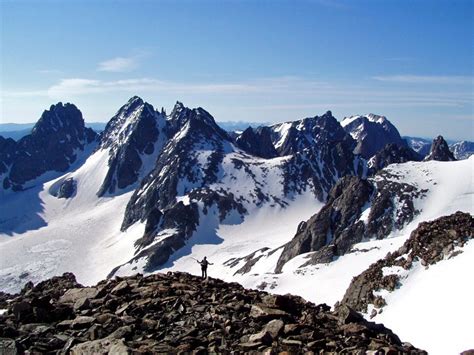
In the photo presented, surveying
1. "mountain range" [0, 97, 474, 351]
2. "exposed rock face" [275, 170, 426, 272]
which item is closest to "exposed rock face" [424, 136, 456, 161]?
"mountain range" [0, 97, 474, 351]

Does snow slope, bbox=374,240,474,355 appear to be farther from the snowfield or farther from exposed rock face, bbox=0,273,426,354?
exposed rock face, bbox=0,273,426,354

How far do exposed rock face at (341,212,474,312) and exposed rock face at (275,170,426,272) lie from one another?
41568 millimetres

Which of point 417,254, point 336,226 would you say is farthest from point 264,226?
point 417,254

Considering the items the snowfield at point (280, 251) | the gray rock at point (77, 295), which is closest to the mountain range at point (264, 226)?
the snowfield at point (280, 251)

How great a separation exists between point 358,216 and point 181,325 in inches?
3482

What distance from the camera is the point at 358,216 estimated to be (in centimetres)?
10250

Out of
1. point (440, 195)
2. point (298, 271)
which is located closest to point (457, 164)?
point (440, 195)

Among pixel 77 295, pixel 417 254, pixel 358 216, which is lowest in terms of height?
pixel 358 216

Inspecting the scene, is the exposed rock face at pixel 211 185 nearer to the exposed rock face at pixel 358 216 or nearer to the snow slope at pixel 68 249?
the snow slope at pixel 68 249

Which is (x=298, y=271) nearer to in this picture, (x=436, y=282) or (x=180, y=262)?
(x=436, y=282)

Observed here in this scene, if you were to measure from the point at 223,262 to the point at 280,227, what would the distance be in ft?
125

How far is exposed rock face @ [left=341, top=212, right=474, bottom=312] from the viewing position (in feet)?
136

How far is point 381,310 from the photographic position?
38469 millimetres

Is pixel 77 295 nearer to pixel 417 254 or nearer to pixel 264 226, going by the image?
pixel 417 254
